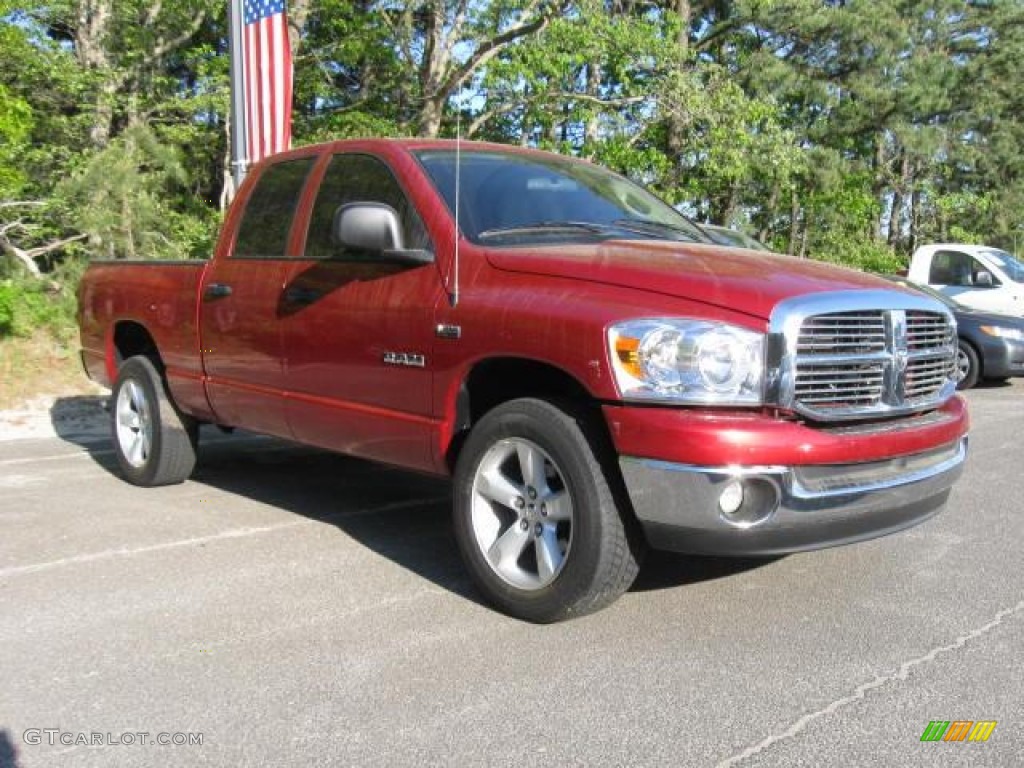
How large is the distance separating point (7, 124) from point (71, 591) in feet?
26.1

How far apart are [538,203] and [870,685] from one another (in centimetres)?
253

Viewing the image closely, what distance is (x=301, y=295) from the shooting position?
16.1 ft

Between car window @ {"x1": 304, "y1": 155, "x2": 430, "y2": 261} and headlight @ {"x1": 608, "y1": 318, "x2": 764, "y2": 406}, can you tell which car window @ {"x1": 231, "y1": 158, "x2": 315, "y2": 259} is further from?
→ headlight @ {"x1": 608, "y1": 318, "x2": 764, "y2": 406}

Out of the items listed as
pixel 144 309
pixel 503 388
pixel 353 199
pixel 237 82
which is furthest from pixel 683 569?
pixel 237 82

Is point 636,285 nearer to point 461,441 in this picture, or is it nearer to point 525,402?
point 525,402

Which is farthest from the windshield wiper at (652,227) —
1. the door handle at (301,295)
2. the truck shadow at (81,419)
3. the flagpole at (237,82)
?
the flagpole at (237,82)

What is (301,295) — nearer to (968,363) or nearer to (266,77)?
(266,77)

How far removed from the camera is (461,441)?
4270 millimetres

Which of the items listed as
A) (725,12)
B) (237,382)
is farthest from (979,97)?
(237,382)

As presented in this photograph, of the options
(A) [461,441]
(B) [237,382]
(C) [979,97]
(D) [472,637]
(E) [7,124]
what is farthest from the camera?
(C) [979,97]

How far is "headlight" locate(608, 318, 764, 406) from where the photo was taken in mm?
3393

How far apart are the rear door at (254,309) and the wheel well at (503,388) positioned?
1.28 meters

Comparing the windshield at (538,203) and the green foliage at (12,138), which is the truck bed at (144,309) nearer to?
the windshield at (538,203)

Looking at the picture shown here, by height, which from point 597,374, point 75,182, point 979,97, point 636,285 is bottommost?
point 597,374
